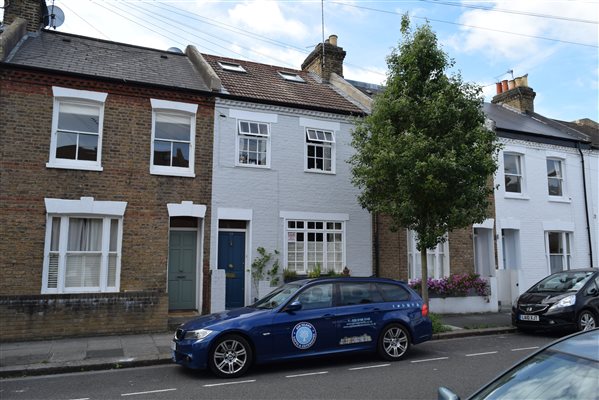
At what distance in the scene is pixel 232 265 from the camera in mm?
13250

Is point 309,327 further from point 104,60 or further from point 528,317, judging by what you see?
point 104,60

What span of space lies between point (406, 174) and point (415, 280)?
5274 mm

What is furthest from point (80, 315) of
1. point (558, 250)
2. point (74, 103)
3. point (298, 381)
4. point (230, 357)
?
point (558, 250)

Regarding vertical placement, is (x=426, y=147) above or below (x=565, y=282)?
above

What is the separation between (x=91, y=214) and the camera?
38.4 feet

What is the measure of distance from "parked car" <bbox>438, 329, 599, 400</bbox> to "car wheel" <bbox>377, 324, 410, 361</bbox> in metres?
5.45

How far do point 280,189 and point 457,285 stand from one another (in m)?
6.58

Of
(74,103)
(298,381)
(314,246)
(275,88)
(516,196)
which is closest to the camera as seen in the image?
(298,381)

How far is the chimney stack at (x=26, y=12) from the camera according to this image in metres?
14.0

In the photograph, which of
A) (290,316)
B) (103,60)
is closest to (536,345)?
(290,316)

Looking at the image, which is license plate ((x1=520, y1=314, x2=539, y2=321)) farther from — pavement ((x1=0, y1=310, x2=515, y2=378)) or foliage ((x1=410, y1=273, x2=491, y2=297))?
foliage ((x1=410, y1=273, x2=491, y2=297))

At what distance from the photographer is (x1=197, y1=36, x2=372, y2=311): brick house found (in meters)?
13.2

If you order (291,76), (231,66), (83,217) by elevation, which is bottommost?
(83,217)

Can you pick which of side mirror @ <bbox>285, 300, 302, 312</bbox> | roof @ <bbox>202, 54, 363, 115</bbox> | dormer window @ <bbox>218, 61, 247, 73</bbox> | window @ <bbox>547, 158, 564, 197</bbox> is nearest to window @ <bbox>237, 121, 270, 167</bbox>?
roof @ <bbox>202, 54, 363, 115</bbox>
